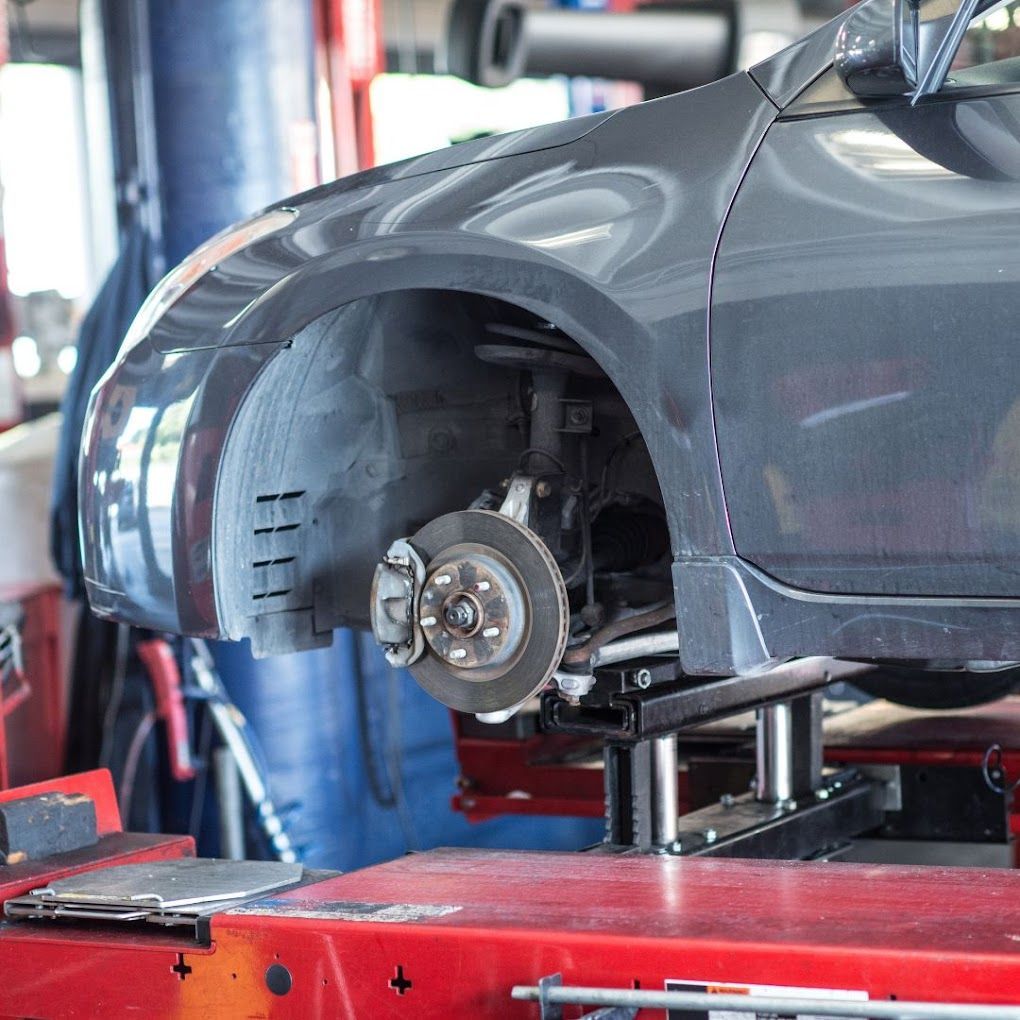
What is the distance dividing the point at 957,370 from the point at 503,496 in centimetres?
90

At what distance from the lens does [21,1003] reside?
2.38m

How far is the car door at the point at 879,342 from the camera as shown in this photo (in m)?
2.02

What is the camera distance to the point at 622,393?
2.23 m

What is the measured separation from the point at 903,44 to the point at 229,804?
3154 millimetres

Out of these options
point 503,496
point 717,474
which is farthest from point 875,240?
point 503,496

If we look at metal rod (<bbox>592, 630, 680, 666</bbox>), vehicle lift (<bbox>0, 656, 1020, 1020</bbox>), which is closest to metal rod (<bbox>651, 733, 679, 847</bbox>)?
vehicle lift (<bbox>0, 656, 1020, 1020</bbox>)

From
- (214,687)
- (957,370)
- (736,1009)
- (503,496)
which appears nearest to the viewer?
(736,1009)

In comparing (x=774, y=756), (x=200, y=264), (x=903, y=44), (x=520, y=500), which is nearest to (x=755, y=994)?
(x=520, y=500)

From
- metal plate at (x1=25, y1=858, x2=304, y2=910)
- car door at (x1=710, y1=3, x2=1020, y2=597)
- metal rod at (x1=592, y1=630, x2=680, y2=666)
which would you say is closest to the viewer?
car door at (x1=710, y1=3, x2=1020, y2=597)

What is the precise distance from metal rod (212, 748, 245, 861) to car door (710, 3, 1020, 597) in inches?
103

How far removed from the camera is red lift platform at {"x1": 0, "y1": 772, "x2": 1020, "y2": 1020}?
73.5 inches

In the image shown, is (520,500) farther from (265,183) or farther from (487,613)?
(265,183)

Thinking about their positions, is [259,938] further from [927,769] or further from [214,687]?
[214,687]

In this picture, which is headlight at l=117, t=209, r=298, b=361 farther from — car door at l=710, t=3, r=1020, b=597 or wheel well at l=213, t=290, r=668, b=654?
car door at l=710, t=3, r=1020, b=597
